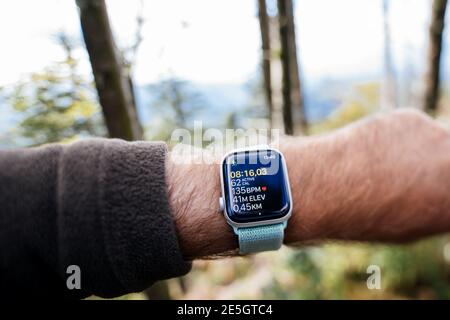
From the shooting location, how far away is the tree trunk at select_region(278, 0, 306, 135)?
531 centimetres

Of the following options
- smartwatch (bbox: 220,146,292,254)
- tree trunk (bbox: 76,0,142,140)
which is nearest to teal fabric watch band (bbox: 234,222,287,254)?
smartwatch (bbox: 220,146,292,254)

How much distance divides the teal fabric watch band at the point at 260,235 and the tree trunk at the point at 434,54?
5927 millimetres

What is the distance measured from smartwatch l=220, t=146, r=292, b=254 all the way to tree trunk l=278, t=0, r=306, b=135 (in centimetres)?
458

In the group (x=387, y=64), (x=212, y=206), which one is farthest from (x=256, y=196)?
(x=387, y=64)

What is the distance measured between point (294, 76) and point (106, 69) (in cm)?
428

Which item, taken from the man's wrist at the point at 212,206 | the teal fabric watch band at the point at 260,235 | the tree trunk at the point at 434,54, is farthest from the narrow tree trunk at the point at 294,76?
the teal fabric watch band at the point at 260,235

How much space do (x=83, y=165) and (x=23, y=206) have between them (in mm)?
177

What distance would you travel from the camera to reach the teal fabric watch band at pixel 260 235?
1125 millimetres

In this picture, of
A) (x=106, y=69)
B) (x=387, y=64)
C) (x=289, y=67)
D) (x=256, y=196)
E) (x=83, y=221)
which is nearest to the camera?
(x=83, y=221)

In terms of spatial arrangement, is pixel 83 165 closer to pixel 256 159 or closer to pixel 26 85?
pixel 256 159

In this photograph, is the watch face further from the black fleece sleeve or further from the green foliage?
the green foliage

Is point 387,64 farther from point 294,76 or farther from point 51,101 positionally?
point 51,101

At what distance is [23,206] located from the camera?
3.10 feet

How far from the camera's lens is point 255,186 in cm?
115
